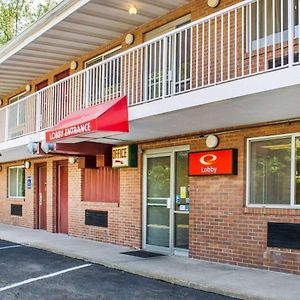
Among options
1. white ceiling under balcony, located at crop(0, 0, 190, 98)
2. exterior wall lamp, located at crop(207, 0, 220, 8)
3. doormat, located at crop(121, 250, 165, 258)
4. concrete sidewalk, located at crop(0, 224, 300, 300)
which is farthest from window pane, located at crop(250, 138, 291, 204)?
white ceiling under balcony, located at crop(0, 0, 190, 98)

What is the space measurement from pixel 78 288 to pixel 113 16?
6.48 meters

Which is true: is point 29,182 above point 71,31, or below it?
below

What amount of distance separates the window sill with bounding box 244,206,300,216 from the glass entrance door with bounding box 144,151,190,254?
6.33 feet

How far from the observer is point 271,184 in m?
9.08

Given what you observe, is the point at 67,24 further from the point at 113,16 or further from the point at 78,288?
the point at 78,288

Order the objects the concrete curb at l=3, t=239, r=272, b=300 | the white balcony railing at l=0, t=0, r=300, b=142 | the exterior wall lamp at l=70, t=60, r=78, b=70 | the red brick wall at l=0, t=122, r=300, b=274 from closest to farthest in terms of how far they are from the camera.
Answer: the concrete curb at l=3, t=239, r=272, b=300
the white balcony railing at l=0, t=0, r=300, b=142
the red brick wall at l=0, t=122, r=300, b=274
the exterior wall lamp at l=70, t=60, r=78, b=70

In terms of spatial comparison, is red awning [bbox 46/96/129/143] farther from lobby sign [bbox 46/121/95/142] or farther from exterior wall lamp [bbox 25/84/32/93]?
exterior wall lamp [bbox 25/84/32/93]

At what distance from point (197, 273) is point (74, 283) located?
2.13 m

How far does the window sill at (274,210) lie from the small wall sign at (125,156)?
12.1 feet

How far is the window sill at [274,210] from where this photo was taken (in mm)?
8447

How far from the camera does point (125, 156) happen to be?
1209 cm

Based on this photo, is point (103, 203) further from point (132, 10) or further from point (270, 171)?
point (270, 171)

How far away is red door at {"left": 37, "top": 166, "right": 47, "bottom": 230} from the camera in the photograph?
17.0m

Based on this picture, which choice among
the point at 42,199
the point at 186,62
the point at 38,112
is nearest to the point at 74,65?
the point at 38,112
